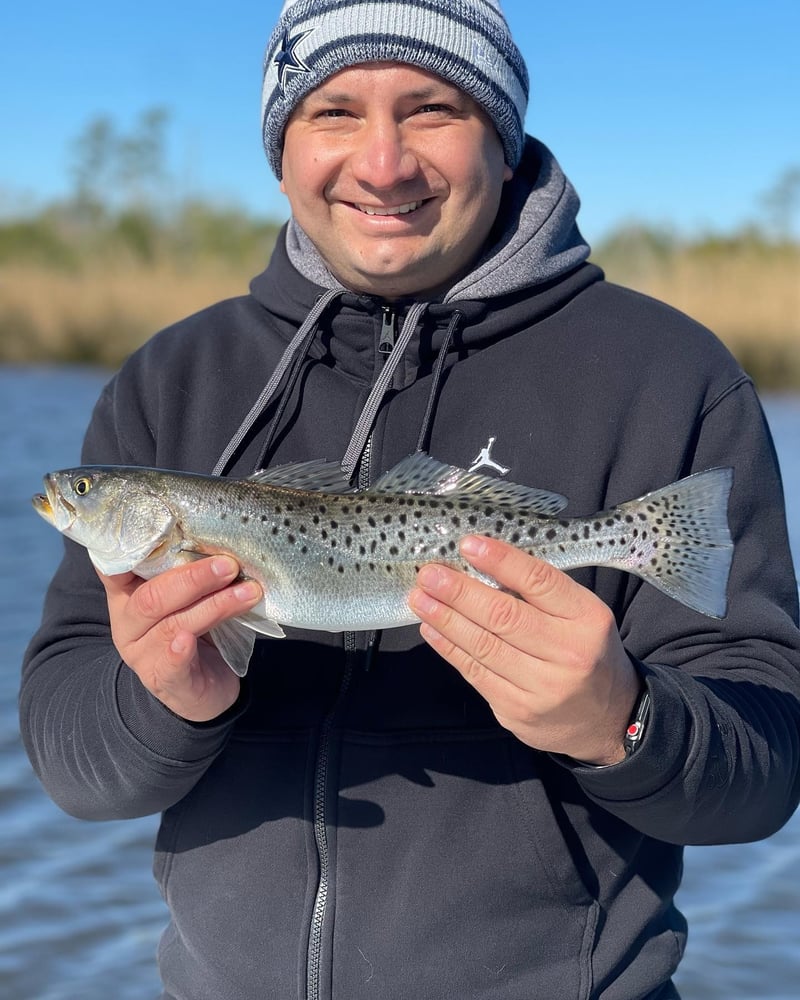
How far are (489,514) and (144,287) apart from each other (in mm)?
26588

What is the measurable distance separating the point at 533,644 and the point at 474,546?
0.23 meters

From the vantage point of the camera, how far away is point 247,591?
2.70 m

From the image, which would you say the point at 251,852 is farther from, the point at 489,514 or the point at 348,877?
the point at 489,514

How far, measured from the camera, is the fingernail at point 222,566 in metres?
2.68

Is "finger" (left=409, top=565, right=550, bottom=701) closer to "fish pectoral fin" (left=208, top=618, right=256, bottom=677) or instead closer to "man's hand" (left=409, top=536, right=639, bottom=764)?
"man's hand" (left=409, top=536, right=639, bottom=764)

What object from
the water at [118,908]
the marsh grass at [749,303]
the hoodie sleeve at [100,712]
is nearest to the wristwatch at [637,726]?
the hoodie sleeve at [100,712]

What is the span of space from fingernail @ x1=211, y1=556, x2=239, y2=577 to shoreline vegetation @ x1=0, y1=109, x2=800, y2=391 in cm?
1928

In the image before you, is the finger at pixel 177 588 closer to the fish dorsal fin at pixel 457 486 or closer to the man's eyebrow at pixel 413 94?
the fish dorsal fin at pixel 457 486

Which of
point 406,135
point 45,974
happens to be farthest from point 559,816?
point 45,974

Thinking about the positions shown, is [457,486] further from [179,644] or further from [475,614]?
[179,644]

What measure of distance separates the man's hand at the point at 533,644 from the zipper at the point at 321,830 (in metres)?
0.47

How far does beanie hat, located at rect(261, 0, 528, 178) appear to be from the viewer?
3.12 m

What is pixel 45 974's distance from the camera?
16.5ft

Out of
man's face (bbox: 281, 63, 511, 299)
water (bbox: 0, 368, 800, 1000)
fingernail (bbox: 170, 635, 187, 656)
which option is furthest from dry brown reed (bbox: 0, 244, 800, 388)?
fingernail (bbox: 170, 635, 187, 656)
